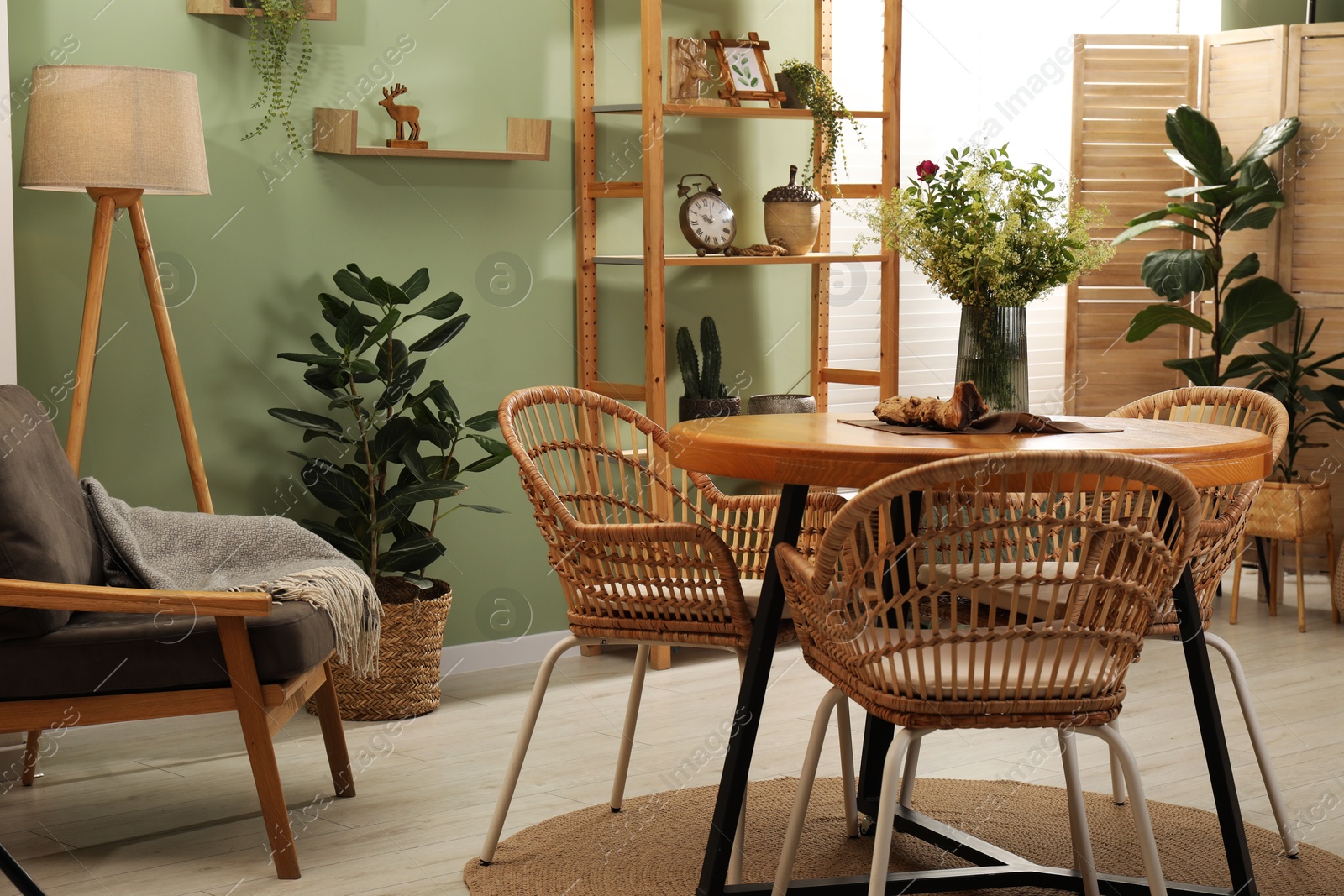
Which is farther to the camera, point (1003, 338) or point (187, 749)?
point (187, 749)

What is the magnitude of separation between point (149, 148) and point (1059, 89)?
3542 mm

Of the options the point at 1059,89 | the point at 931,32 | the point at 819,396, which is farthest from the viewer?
the point at 1059,89

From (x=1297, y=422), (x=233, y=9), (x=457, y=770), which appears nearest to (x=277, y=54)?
(x=233, y=9)

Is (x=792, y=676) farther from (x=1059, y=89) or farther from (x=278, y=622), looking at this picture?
(x=1059, y=89)

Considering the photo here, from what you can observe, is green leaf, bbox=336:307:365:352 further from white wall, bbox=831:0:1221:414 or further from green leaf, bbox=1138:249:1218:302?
green leaf, bbox=1138:249:1218:302

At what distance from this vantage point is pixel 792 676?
12.8 feet

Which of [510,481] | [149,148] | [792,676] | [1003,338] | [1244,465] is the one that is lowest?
[792,676]

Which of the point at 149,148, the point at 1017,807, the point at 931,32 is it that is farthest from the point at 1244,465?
the point at 931,32

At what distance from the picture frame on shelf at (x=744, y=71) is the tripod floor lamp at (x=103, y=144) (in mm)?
1596

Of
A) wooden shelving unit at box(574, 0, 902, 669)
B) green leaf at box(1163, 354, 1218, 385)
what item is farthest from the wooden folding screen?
wooden shelving unit at box(574, 0, 902, 669)

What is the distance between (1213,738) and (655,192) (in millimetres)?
2186

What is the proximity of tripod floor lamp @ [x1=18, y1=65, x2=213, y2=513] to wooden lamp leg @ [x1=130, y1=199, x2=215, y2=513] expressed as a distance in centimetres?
5

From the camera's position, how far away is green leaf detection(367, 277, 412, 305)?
11.3ft

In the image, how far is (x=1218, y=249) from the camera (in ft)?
15.3
